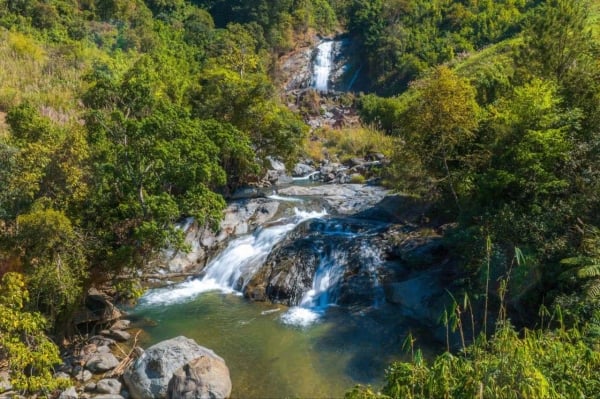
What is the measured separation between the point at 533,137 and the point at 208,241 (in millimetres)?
12550

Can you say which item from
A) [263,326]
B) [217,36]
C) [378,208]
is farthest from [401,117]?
[217,36]

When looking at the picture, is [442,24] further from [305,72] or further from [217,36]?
[217,36]

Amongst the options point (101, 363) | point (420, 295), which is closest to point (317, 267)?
point (420, 295)

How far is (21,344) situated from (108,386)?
7.95ft

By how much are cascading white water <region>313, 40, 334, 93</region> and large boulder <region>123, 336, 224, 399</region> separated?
51235 mm

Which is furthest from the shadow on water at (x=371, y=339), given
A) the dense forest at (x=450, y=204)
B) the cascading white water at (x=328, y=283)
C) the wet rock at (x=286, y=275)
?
the wet rock at (x=286, y=275)

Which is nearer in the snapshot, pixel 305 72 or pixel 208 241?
pixel 208 241

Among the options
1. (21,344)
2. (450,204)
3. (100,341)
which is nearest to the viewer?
(21,344)

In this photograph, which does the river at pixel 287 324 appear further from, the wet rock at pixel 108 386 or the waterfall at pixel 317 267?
the wet rock at pixel 108 386

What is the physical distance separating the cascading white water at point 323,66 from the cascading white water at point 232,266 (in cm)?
4268

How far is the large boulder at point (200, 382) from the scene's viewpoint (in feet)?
27.3

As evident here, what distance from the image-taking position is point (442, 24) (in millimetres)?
56594

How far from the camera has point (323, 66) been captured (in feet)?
199

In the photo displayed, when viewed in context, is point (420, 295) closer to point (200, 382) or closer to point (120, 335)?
point (200, 382)
